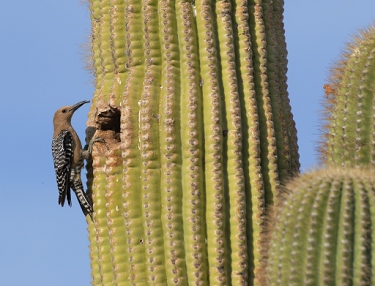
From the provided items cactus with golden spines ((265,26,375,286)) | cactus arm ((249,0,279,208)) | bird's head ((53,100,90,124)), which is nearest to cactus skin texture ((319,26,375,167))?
cactus arm ((249,0,279,208))

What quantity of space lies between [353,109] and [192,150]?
114 cm

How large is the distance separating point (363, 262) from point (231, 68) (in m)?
2.19

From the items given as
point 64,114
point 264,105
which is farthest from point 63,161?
point 264,105

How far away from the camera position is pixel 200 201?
5703 mm

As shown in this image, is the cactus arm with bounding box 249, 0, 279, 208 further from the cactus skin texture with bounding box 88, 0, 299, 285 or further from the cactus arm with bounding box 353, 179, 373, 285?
the cactus arm with bounding box 353, 179, 373, 285

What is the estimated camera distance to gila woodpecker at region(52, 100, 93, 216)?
27.1ft

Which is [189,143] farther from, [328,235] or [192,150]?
[328,235]

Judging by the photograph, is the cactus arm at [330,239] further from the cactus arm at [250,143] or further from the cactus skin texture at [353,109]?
the cactus arm at [250,143]

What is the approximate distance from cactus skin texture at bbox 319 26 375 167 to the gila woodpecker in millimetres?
2945

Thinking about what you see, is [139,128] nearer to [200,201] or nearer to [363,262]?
[200,201]

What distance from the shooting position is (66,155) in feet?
27.6

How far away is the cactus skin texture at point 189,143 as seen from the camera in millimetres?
5684

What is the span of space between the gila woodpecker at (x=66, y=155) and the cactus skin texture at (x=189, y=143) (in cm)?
181

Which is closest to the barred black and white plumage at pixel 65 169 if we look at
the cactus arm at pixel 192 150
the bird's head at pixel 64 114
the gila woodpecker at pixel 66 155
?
the gila woodpecker at pixel 66 155
